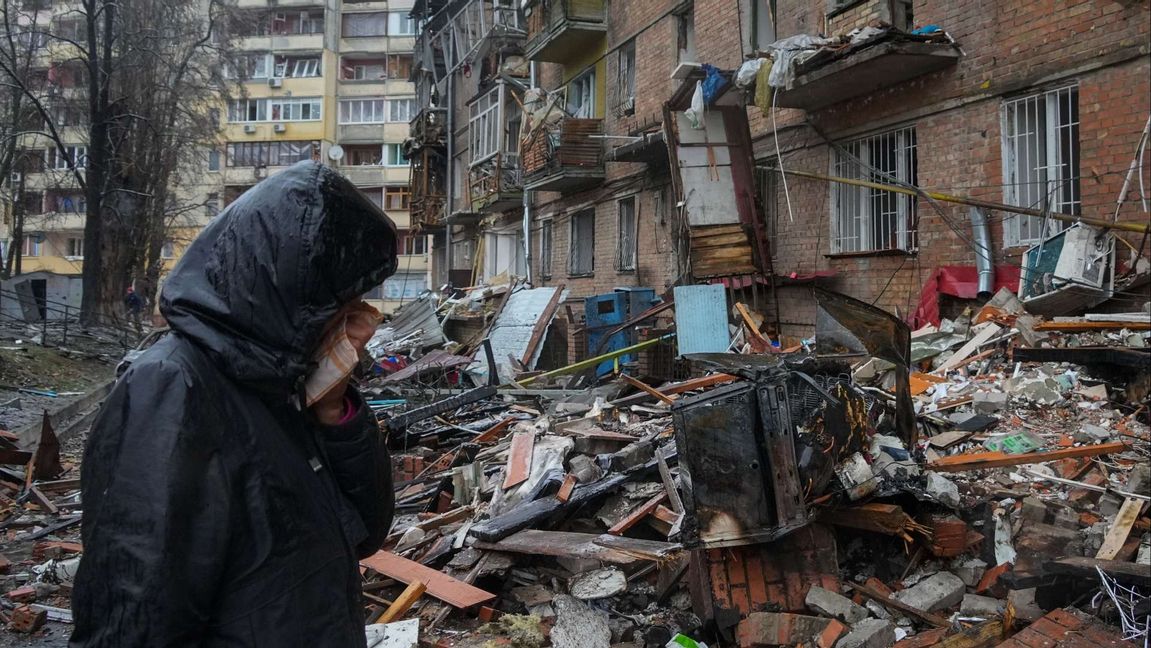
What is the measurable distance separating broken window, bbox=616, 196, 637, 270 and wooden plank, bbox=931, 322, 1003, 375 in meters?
8.81

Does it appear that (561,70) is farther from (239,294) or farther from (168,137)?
(239,294)

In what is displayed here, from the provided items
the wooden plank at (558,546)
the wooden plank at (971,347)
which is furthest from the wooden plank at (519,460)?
the wooden plank at (971,347)

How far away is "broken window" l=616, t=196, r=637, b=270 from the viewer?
1632cm

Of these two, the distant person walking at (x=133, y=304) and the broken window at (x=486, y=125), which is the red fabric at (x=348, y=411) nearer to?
the broken window at (x=486, y=125)

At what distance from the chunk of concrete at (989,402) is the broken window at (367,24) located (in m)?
45.5

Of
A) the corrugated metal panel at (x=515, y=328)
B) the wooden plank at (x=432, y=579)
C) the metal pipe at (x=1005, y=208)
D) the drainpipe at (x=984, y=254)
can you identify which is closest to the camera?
the wooden plank at (x=432, y=579)

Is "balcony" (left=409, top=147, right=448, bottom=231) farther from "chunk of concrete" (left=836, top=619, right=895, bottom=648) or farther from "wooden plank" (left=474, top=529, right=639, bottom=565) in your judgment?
"chunk of concrete" (left=836, top=619, right=895, bottom=648)

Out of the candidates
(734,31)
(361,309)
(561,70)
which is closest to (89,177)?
(561,70)

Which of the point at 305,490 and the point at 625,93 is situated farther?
the point at 625,93

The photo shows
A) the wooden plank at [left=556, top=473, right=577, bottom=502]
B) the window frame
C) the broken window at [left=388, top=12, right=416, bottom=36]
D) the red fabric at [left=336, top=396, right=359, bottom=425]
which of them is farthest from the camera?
the broken window at [left=388, top=12, right=416, bottom=36]

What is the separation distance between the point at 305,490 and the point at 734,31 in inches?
505

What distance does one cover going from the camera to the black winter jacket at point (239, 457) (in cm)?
135

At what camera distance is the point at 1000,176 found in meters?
8.29

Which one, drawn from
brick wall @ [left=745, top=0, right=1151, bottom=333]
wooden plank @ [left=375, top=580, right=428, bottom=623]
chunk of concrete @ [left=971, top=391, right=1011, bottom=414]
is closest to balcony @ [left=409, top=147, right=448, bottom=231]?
brick wall @ [left=745, top=0, right=1151, bottom=333]
